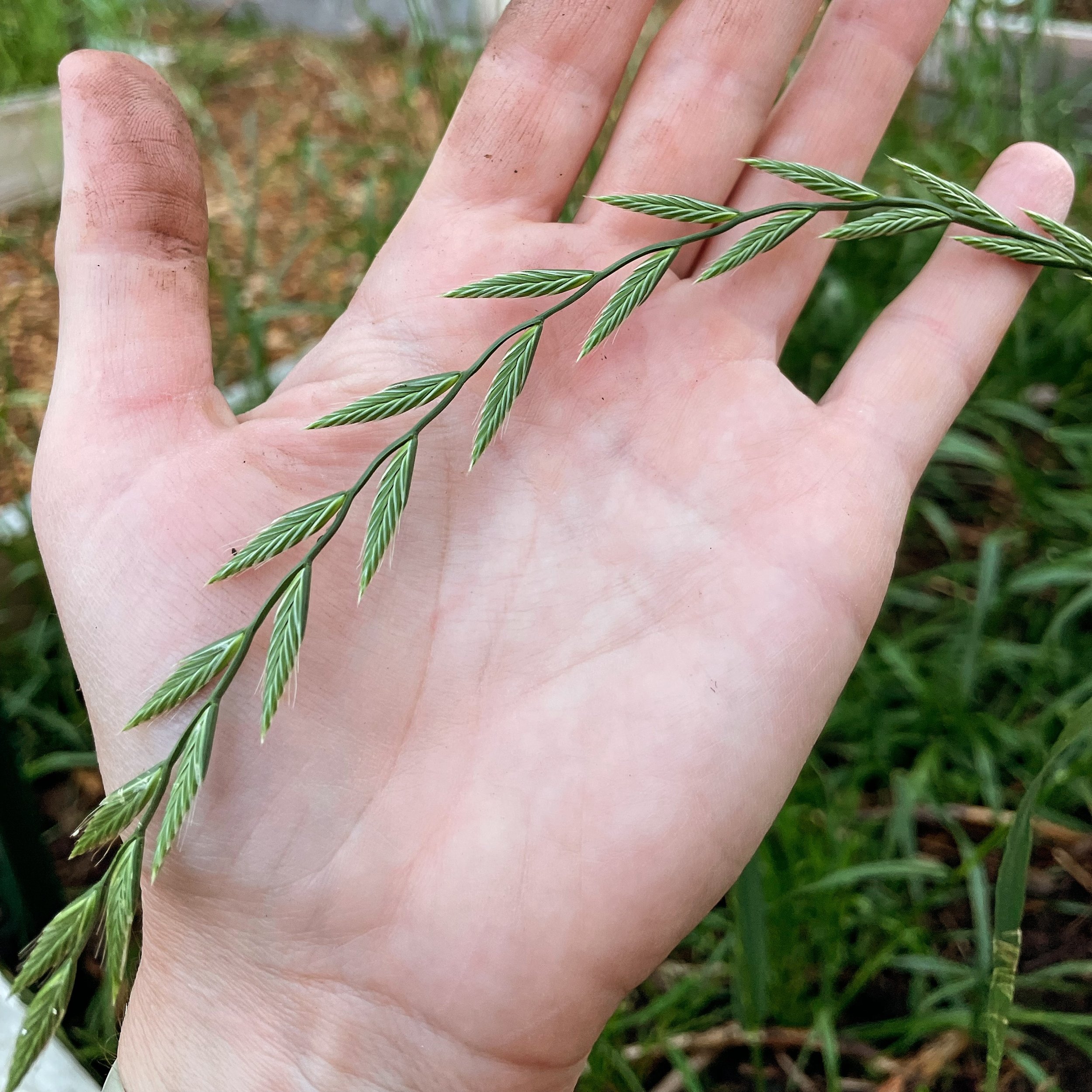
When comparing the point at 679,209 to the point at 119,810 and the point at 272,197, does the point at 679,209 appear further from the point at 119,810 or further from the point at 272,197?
the point at 272,197

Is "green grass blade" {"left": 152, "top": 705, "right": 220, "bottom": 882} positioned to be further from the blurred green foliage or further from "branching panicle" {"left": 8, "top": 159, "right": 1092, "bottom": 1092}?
the blurred green foliage

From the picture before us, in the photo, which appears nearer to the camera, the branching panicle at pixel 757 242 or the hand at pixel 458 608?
the hand at pixel 458 608

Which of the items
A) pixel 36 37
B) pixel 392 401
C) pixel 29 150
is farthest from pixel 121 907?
pixel 36 37

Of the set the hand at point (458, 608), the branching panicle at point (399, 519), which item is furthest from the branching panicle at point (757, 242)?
the hand at point (458, 608)

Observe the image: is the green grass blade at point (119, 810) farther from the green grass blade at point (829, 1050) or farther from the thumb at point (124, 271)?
the green grass blade at point (829, 1050)

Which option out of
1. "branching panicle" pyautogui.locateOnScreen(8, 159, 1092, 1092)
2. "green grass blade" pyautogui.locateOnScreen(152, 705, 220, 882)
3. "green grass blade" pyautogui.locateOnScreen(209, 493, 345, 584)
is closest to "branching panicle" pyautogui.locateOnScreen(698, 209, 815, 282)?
"branching panicle" pyautogui.locateOnScreen(8, 159, 1092, 1092)

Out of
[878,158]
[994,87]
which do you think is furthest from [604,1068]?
[994,87]
